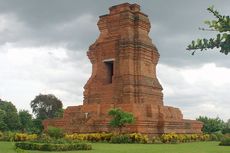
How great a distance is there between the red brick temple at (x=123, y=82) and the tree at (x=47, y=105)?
2796 centimetres

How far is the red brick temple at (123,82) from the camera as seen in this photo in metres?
26.2

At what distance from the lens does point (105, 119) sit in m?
25.7

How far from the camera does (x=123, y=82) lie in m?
27.5

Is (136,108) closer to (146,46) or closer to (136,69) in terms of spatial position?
(136,69)

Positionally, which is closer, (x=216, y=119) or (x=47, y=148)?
(x=47, y=148)

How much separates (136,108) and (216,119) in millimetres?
15597

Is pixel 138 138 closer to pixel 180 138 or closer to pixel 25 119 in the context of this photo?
pixel 180 138

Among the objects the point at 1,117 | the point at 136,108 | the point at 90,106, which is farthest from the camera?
the point at 1,117

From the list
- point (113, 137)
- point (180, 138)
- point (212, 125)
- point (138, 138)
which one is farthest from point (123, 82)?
point (212, 125)

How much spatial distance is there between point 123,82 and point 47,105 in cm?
3234

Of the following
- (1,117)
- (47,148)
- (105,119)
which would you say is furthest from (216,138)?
(1,117)

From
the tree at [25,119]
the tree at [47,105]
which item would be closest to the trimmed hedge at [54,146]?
the tree at [25,119]

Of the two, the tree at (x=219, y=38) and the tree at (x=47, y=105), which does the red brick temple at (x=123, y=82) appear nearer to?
the tree at (x=219, y=38)

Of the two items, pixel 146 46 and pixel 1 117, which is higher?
pixel 146 46
